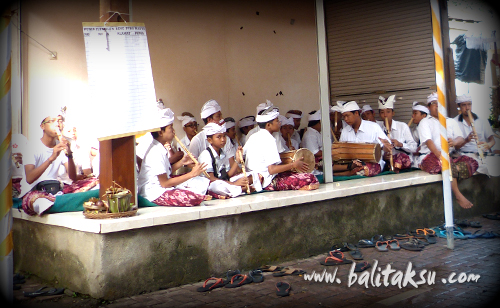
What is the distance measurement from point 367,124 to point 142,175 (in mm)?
4489

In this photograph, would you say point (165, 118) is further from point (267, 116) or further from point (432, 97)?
point (432, 97)

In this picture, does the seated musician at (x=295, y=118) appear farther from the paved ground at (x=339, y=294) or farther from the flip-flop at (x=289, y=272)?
the flip-flop at (x=289, y=272)

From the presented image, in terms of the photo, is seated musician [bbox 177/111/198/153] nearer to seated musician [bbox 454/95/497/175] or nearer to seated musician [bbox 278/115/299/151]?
seated musician [bbox 278/115/299/151]

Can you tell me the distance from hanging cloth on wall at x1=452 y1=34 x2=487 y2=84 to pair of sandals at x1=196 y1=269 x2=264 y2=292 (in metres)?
8.74

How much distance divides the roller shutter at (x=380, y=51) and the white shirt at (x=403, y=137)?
1006mm

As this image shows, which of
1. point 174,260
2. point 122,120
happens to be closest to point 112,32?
point 122,120

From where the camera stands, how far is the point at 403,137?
8.93 metres

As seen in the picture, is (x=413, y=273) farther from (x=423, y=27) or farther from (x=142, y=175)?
(x=423, y=27)

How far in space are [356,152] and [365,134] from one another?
603 mm

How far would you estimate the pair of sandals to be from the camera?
4656 millimetres

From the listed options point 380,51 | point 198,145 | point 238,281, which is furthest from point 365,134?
point 238,281

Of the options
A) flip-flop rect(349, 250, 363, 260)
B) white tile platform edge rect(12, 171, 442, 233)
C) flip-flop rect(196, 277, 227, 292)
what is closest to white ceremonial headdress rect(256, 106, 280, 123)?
white tile platform edge rect(12, 171, 442, 233)

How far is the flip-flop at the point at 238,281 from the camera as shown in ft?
15.3

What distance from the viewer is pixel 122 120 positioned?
15.3 feet
